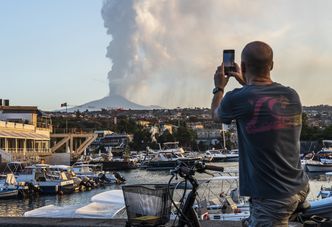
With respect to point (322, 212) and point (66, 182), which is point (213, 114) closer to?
point (322, 212)

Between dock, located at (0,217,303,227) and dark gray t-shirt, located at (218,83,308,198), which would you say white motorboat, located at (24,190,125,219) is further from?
dark gray t-shirt, located at (218,83,308,198)

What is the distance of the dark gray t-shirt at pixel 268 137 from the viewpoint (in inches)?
133

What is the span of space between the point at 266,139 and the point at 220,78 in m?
0.63

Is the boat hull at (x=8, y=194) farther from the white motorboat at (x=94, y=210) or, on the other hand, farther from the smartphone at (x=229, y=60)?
the smartphone at (x=229, y=60)

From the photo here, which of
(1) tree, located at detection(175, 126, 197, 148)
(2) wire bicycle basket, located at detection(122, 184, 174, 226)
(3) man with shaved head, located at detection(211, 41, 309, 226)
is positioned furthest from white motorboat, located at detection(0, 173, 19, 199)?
(1) tree, located at detection(175, 126, 197, 148)

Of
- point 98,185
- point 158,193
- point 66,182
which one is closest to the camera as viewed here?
point 158,193

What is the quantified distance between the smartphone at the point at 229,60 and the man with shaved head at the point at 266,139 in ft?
1.19

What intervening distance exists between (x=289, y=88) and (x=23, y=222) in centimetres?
426

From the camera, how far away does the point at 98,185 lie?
52.4 metres

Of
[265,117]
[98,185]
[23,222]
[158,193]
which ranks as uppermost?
[265,117]

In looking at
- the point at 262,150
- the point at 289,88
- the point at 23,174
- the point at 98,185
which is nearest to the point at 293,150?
the point at 262,150

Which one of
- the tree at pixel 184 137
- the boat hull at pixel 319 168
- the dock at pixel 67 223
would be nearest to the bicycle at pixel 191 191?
the dock at pixel 67 223

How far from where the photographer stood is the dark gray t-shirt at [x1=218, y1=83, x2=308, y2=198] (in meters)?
3.38

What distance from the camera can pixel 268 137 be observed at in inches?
134
